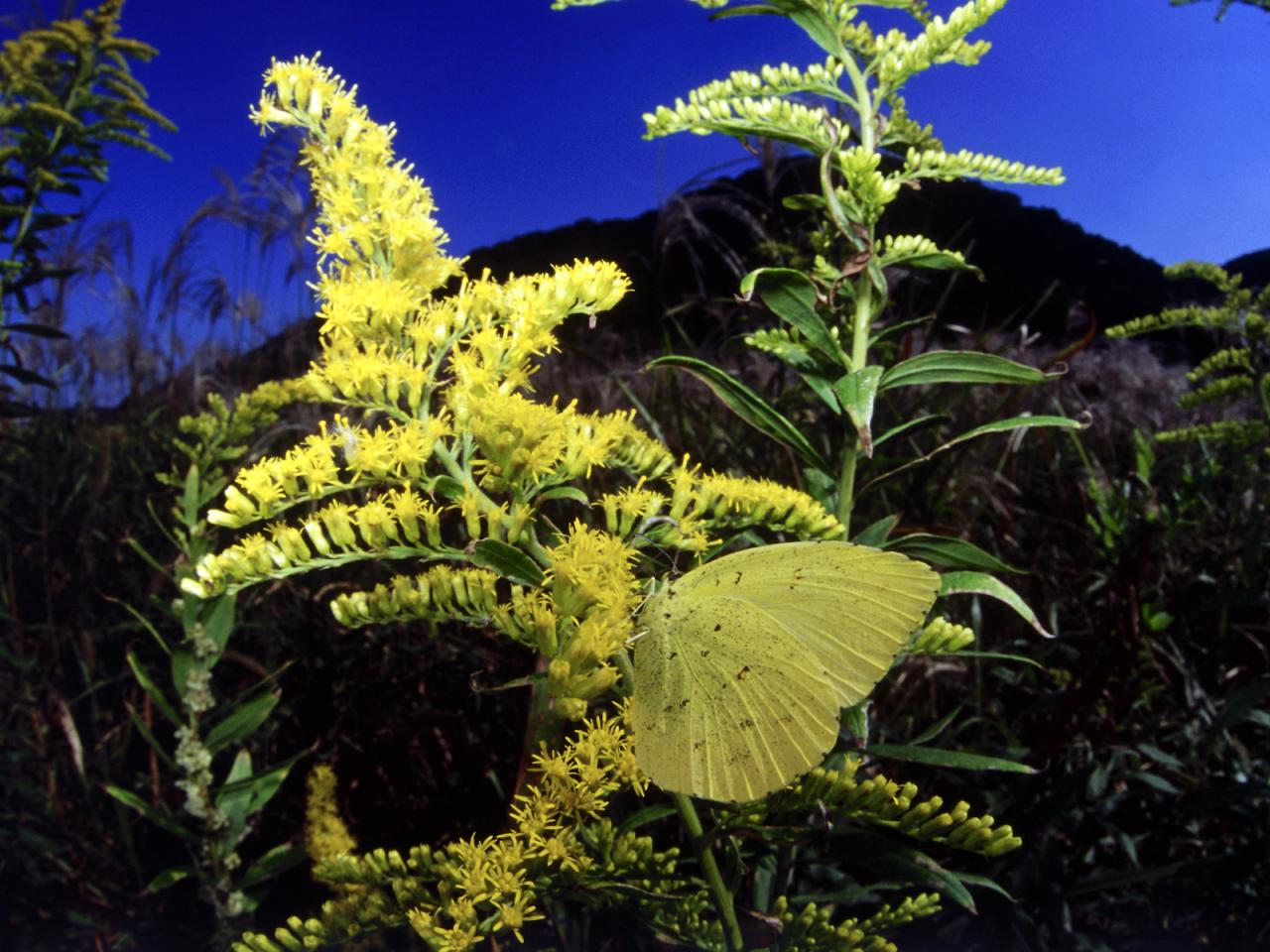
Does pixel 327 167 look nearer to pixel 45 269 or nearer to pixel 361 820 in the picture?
pixel 361 820

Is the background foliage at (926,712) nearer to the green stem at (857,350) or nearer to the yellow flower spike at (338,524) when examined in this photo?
the green stem at (857,350)

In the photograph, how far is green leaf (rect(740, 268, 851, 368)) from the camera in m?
1.35

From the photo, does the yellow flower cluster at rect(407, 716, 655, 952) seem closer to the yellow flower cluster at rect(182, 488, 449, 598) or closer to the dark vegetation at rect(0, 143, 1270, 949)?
the yellow flower cluster at rect(182, 488, 449, 598)

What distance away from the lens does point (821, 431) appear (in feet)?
9.90

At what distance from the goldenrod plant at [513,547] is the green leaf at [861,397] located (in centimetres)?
12

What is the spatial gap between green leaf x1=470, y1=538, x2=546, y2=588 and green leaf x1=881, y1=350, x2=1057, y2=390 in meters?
0.68

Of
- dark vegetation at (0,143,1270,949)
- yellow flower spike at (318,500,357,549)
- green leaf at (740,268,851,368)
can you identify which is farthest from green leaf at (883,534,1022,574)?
yellow flower spike at (318,500,357,549)

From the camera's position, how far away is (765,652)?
3.56ft

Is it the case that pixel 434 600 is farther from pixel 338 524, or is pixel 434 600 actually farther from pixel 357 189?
pixel 357 189

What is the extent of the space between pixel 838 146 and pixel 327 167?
79 cm

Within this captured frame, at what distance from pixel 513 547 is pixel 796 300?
25.1 inches

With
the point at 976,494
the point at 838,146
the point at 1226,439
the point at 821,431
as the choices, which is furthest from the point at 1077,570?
the point at 838,146

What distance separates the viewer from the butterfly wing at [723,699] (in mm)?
960

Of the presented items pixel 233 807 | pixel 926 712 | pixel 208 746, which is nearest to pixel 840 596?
pixel 208 746
